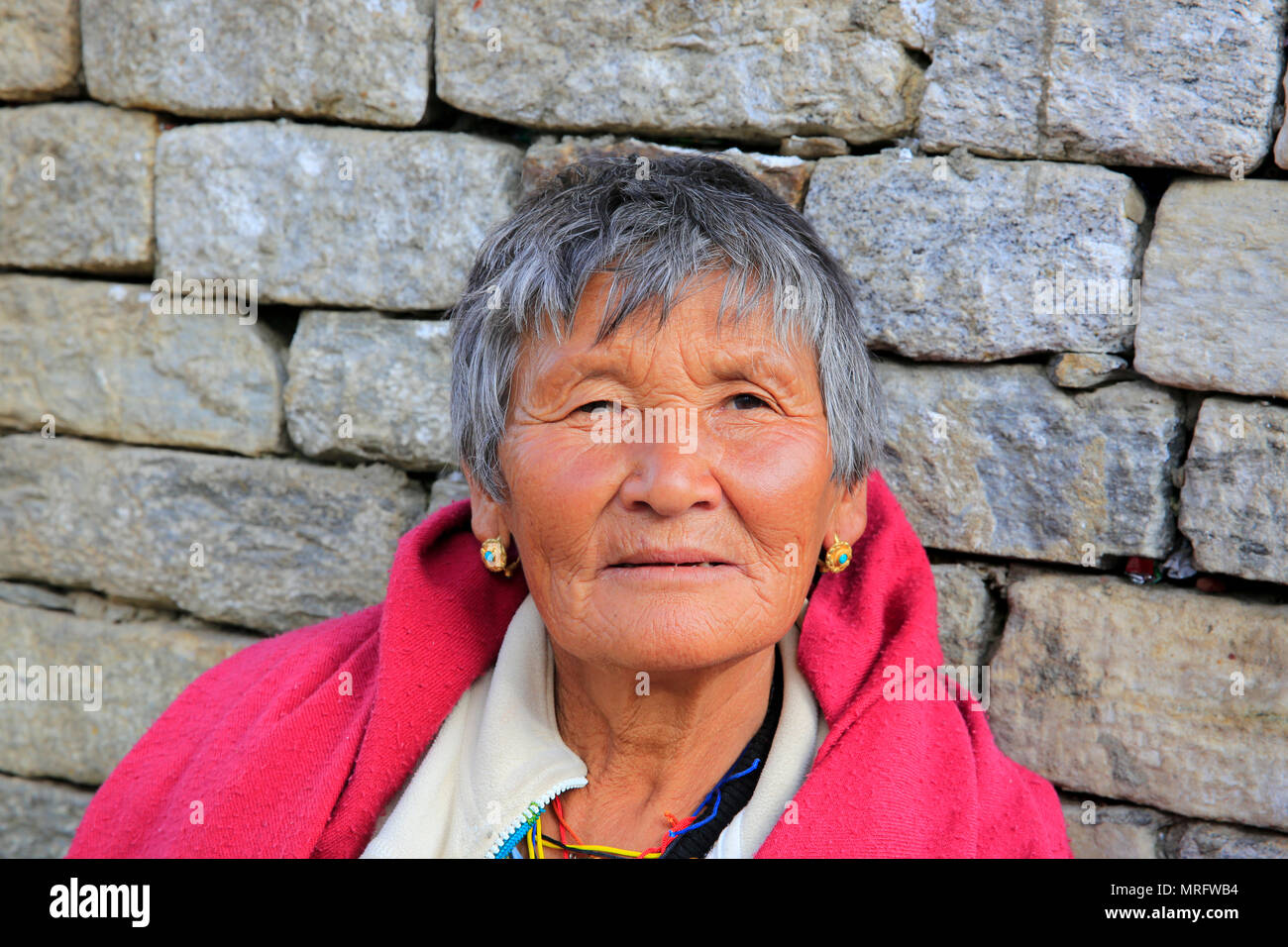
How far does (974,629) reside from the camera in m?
2.66

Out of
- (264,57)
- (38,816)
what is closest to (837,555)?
(264,57)

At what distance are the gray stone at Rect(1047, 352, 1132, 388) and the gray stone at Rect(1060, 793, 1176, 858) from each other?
38.8 inches

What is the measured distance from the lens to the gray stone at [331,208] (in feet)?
9.66

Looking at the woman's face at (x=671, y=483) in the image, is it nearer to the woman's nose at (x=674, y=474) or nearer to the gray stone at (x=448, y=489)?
the woman's nose at (x=674, y=474)

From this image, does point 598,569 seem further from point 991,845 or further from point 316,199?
point 316,199

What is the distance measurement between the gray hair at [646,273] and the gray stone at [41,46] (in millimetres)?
1872

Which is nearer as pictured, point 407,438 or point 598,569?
point 598,569

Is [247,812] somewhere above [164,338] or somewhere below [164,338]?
below

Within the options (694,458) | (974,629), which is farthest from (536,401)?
(974,629)

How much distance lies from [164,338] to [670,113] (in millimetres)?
1626

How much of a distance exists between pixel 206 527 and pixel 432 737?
56.0 inches

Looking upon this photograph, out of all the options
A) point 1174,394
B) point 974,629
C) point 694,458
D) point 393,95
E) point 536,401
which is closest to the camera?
point 694,458

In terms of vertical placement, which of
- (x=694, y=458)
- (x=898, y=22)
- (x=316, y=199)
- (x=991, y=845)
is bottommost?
(x=991, y=845)

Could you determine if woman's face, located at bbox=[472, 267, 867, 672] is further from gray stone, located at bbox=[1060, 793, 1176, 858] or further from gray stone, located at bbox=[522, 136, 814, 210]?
gray stone, located at bbox=[1060, 793, 1176, 858]
